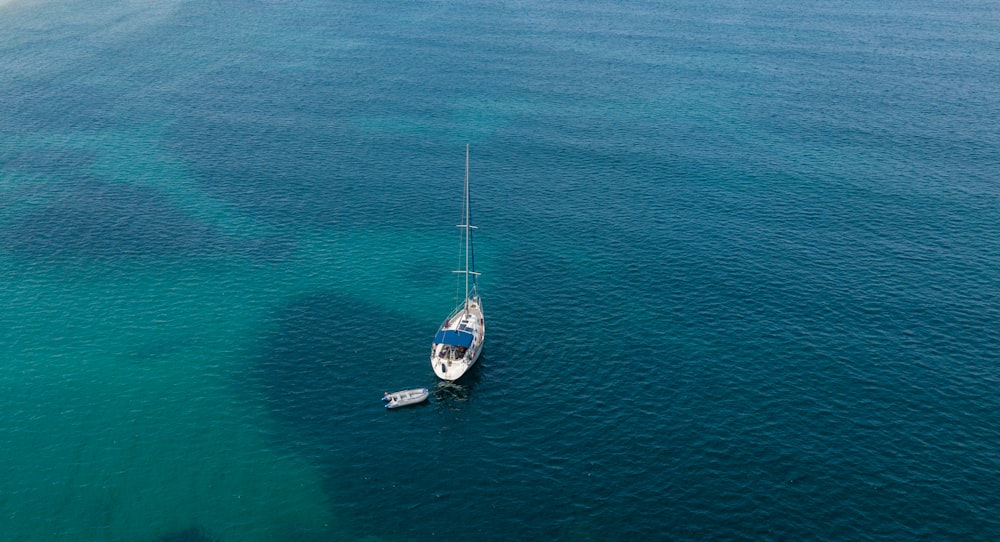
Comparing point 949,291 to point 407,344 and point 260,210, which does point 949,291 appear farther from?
point 260,210

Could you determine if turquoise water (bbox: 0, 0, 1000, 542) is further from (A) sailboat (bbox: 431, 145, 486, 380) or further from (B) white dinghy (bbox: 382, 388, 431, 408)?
(A) sailboat (bbox: 431, 145, 486, 380)

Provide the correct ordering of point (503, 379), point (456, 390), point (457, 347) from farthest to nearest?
point (503, 379)
point (457, 347)
point (456, 390)

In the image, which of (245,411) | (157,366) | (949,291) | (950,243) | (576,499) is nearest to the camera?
(576,499)

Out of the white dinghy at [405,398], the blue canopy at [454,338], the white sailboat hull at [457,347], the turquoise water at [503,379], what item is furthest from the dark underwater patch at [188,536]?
the blue canopy at [454,338]

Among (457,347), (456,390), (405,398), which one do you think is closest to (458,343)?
(457,347)

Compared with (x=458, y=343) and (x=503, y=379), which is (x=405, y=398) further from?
(x=503, y=379)

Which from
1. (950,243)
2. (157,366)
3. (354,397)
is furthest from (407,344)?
(950,243)

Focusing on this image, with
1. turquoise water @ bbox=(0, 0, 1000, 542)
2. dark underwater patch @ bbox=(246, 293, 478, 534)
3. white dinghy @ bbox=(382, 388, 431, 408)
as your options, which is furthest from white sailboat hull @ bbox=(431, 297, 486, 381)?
white dinghy @ bbox=(382, 388, 431, 408)

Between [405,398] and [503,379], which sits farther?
[503,379]

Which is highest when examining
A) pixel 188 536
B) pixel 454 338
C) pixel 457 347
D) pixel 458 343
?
pixel 454 338
